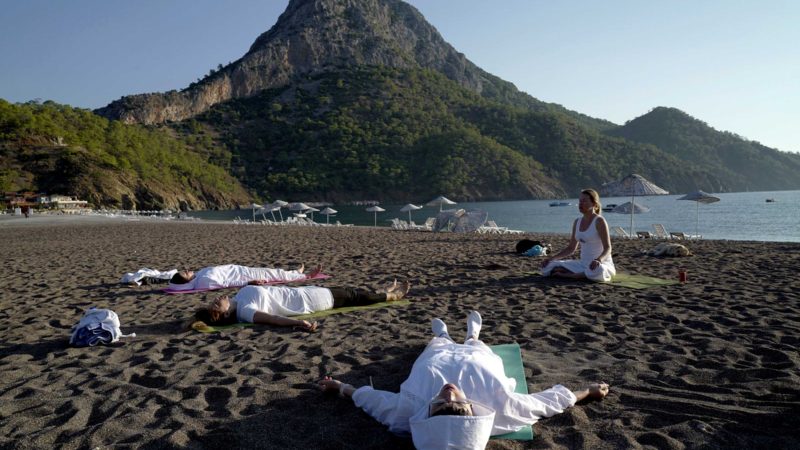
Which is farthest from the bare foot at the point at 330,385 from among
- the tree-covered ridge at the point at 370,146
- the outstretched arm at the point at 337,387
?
the tree-covered ridge at the point at 370,146

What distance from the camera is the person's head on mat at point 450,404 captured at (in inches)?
88.1

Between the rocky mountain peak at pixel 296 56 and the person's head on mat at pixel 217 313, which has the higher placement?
the rocky mountain peak at pixel 296 56

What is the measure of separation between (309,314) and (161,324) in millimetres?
1548

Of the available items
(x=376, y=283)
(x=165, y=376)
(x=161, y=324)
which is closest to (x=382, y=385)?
(x=165, y=376)

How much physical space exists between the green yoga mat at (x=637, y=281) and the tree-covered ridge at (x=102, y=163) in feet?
208

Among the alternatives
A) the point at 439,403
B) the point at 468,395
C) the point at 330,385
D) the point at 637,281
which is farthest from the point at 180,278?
the point at 637,281

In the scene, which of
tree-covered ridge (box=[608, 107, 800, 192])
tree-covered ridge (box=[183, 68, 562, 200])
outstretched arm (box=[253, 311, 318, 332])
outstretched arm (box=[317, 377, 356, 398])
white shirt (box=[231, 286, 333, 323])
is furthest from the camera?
tree-covered ridge (box=[608, 107, 800, 192])

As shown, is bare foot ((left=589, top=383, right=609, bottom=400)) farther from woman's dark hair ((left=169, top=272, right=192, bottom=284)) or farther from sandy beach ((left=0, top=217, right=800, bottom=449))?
woman's dark hair ((left=169, top=272, right=192, bottom=284))

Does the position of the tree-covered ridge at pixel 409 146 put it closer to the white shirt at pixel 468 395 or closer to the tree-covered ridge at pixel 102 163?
the tree-covered ridge at pixel 102 163

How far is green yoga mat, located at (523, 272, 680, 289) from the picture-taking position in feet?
22.1

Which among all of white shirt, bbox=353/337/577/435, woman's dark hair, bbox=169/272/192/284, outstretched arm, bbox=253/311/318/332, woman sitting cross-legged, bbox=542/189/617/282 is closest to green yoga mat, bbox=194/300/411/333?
outstretched arm, bbox=253/311/318/332

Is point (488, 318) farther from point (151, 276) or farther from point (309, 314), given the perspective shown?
point (151, 276)

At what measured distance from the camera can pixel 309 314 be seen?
5.43 metres

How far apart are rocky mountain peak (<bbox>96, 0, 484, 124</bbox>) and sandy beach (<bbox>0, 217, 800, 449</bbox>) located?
114 m
